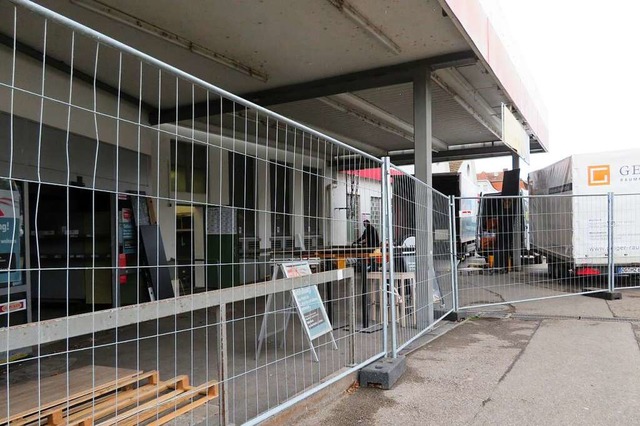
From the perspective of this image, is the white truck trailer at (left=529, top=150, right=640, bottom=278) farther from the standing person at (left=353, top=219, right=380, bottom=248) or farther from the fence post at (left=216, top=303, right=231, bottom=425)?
the fence post at (left=216, top=303, right=231, bottom=425)

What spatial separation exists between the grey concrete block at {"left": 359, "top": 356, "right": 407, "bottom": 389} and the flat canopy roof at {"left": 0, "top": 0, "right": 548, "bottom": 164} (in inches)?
153

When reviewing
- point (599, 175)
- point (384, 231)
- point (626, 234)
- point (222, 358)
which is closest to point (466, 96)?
point (599, 175)

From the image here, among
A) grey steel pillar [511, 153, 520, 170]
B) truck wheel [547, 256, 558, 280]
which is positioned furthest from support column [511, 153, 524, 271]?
grey steel pillar [511, 153, 520, 170]

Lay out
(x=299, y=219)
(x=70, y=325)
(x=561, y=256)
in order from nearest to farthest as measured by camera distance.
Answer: (x=70, y=325), (x=299, y=219), (x=561, y=256)

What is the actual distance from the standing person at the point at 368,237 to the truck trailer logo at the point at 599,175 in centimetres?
755

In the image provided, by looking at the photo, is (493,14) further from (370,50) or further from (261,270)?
(261,270)

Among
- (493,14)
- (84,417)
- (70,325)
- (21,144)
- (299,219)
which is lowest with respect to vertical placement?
(84,417)

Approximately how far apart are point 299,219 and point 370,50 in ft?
11.9

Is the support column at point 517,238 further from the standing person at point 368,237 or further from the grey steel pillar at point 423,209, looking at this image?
the standing person at point 368,237

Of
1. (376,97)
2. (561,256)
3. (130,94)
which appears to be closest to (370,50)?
(376,97)

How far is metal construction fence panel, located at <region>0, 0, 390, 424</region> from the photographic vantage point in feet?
9.03

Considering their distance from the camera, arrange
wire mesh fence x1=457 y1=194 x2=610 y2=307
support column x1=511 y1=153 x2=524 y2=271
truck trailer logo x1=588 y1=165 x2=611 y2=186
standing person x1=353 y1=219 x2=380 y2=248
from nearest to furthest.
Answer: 1. standing person x1=353 y1=219 x2=380 y2=248
2. wire mesh fence x1=457 y1=194 x2=610 y2=307
3. truck trailer logo x1=588 y1=165 x2=611 y2=186
4. support column x1=511 y1=153 x2=524 y2=271

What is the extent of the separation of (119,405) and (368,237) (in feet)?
11.7

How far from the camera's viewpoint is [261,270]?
5.51 metres
